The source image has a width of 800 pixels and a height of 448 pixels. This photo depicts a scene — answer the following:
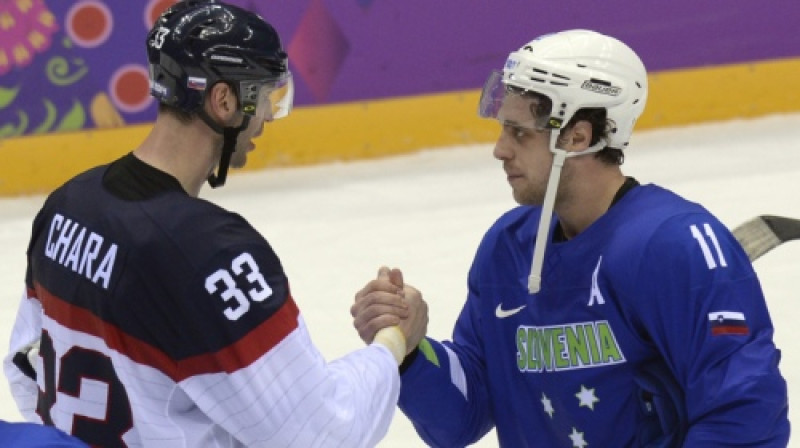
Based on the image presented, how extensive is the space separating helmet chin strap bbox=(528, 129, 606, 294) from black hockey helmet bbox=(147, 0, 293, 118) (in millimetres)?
481

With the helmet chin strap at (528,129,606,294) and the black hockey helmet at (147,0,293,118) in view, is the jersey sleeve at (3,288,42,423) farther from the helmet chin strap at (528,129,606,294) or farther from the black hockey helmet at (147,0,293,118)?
the helmet chin strap at (528,129,606,294)

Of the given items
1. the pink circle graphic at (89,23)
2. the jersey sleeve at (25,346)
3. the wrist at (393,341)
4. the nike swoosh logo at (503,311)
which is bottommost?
the pink circle graphic at (89,23)

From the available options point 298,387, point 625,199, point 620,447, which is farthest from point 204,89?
point 620,447

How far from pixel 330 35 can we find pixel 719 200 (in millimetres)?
1720

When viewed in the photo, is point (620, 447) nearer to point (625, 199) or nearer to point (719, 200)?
point (625, 199)

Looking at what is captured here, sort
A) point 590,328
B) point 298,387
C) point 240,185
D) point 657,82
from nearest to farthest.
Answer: point 298,387
point 590,328
point 240,185
point 657,82

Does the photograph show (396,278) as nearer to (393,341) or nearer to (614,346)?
(393,341)

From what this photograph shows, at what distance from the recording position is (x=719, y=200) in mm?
5852

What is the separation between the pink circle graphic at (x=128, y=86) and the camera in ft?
20.4

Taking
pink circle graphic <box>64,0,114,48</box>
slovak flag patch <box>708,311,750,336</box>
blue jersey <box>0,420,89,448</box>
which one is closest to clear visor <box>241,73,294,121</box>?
slovak flag patch <box>708,311,750,336</box>

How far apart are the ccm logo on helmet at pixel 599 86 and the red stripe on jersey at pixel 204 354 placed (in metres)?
0.62

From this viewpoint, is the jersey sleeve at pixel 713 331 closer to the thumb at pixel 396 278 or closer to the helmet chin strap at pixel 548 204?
the helmet chin strap at pixel 548 204

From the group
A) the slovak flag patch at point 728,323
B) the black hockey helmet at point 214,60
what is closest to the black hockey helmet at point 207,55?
the black hockey helmet at point 214,60

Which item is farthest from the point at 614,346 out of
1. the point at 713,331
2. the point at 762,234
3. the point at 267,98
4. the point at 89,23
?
the point at 89,23
